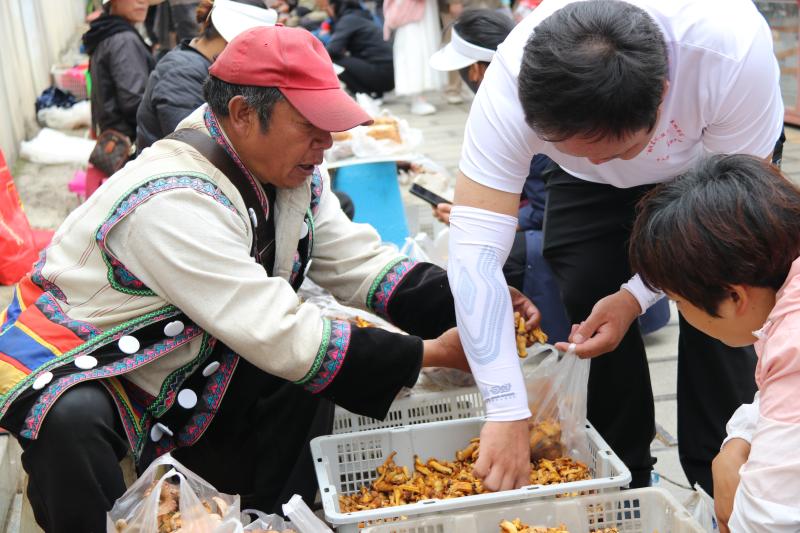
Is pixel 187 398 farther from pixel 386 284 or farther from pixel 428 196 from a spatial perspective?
pixel 428 196

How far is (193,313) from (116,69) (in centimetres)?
340

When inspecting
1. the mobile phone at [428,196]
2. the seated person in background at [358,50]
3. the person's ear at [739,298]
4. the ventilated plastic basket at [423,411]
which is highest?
the person's ear at [739,298]

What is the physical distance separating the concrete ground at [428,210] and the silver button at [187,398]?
81 centimetres

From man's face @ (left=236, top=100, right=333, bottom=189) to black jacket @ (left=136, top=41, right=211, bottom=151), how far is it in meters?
1.91

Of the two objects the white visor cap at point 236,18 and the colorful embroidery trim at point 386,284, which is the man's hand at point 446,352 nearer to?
the colorful embroidery trim at point 386,284

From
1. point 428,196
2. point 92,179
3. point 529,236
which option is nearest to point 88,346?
point 529,236

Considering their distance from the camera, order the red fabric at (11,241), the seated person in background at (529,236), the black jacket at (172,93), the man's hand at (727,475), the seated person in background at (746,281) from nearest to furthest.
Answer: the seated person in background at (746,281) < the man's hand at (727,475) < the seated person in background at (529,236) < the black jacket at (172,93) < the red fabric at (11,241)

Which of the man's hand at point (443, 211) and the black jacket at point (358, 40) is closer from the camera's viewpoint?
the man's hand at point (443, 211)

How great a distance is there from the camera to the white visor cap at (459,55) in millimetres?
3991

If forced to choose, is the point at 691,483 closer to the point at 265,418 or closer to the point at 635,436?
the point at 635,436

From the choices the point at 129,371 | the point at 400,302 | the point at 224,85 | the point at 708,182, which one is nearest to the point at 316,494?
the point at 400,302

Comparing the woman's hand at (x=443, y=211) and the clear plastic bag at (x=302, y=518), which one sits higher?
the clear plastic bag at (x=302, y=518)

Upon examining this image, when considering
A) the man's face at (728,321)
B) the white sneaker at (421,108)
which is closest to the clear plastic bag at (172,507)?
the man's face at (728,321)

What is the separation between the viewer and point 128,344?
84.8 inches
